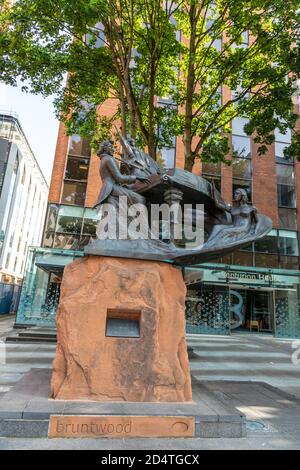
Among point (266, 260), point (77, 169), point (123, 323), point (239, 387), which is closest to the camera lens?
point (123, 323)

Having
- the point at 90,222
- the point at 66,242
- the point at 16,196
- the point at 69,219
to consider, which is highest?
the point at 16,196

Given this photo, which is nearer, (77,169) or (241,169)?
(77,169)

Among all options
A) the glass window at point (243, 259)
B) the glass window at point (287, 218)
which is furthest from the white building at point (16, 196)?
the glass window at point (287, 218)

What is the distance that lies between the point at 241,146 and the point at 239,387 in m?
18.8

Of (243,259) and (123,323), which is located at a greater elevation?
(243,259)

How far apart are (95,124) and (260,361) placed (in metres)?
11.3

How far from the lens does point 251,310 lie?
69.3ft

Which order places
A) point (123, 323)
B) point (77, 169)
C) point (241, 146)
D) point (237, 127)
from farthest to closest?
1. point (237, 127)
2. point (241, 146)
3. point (77, 169)
4. point (123, 323)

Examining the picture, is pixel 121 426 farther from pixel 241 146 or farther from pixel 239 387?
→ pixel 241 146

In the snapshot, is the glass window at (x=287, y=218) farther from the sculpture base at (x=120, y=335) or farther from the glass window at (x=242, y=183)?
the sculpture base at (x=120, y=335)

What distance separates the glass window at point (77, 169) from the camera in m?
20.9

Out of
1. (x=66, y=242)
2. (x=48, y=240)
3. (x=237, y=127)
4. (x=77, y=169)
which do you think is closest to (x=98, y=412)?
(x=66, y=242)

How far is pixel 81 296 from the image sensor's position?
4973mm

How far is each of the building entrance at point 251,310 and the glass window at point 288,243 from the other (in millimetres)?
2931
